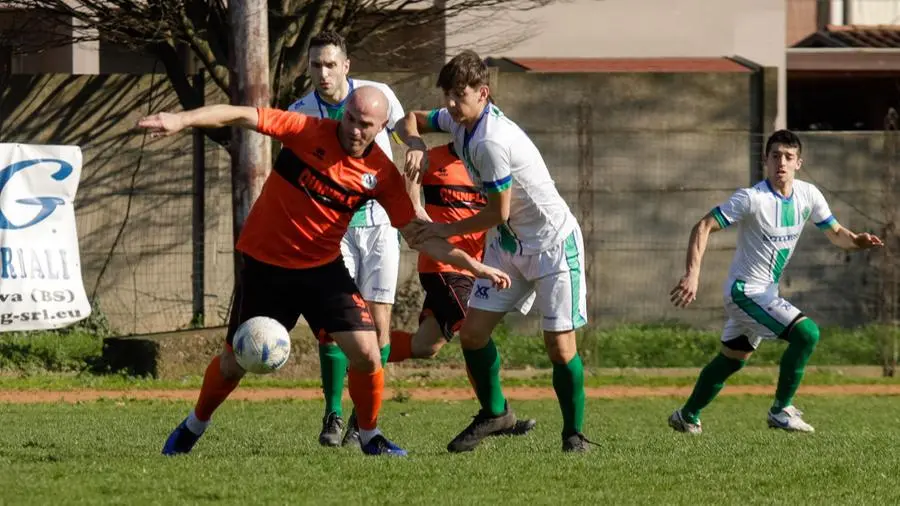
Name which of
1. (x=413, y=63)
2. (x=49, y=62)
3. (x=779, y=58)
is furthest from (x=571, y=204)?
(x=49, y=62)

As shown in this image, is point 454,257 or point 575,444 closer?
point 454,257

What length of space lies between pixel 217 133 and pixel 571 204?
403 centimetres

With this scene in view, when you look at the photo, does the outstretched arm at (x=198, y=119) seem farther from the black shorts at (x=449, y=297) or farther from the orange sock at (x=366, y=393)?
the black shorts at (x=449, y=297)

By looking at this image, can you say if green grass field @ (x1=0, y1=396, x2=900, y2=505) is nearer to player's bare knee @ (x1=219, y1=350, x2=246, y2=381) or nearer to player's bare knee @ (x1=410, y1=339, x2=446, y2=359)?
player's bare knee @ (x1=219, y1=350, x2=246, y2=381)

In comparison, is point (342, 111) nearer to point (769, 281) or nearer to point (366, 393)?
point (366, 393)

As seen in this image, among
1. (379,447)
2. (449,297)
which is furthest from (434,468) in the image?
(449,297)

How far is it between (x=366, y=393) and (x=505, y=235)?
1.16 metres

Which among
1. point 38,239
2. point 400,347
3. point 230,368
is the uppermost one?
point 38,239

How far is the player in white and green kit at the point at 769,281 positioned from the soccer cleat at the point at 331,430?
2785 millimetres

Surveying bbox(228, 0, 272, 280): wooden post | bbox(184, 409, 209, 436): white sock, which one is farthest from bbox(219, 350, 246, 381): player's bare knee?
bbox(228, 0, 272, 280): wooden post

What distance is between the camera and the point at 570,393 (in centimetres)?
837

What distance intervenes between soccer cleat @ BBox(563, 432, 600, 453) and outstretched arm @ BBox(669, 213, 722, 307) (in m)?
1.40

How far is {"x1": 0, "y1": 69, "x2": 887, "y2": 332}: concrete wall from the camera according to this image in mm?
16516

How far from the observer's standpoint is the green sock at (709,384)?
35.1ft
